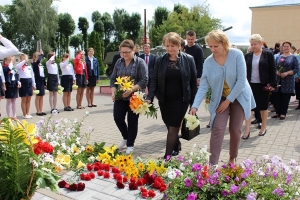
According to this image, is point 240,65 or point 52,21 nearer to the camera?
point 240,65

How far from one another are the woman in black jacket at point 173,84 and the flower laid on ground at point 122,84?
15.8 inches

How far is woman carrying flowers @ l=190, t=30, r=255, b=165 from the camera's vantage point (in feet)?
12.0

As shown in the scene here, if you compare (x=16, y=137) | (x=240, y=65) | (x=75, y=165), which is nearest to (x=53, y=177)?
(x=16, y=137)

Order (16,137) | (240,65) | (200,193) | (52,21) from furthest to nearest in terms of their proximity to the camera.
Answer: (52,21) → (240,65) → (200,193) → (16,137)

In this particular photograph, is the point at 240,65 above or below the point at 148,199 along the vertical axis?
above

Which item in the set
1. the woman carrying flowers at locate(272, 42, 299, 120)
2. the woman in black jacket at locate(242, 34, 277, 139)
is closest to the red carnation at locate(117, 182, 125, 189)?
the woman in black jacket at locate(242, 34, 277, 139)

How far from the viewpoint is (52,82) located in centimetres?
957

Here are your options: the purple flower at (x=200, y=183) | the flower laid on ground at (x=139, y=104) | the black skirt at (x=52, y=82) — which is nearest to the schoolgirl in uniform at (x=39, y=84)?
the black skirt at (x=52, y=82)

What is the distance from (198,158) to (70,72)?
768cm

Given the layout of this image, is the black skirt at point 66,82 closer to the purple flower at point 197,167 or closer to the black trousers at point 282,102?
the black trousers at point 282,102

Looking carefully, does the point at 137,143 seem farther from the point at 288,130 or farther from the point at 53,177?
the point at 53,177

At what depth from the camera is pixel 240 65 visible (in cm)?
369

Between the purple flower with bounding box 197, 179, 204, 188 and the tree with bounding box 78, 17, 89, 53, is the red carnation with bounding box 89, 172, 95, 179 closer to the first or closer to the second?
the purple flower with bounding box 197, 179, 204, 188

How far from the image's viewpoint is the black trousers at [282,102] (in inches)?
323
